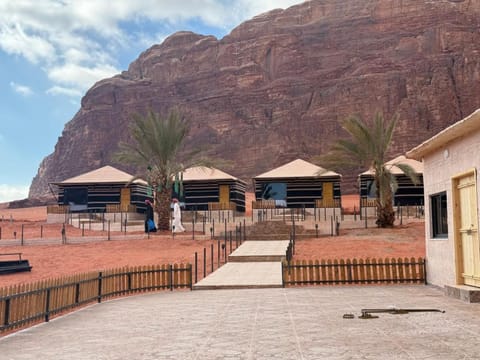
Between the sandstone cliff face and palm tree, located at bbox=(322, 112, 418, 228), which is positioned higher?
the sandstone cliff face

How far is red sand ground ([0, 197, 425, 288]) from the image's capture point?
73.5 feet

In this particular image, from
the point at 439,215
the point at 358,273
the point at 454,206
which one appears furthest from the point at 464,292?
the point at 358,273

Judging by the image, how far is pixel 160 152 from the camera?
34.2m

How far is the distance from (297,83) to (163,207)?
6840 cm

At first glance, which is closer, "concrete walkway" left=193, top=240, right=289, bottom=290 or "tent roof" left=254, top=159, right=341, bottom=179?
"concrete walkway" left=193, top=240, right=289, bottom=290

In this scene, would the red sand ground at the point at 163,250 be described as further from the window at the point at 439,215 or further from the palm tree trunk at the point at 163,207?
the window at the point at 439,215

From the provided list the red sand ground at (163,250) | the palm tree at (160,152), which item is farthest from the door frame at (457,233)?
the palm tree at (160,152)

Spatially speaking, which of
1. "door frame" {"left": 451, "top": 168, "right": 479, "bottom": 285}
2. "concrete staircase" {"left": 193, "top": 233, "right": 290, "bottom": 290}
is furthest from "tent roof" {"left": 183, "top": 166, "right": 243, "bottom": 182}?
"door frame" {"left": 451, "top": 168, "right": 479, "bottom": 285}

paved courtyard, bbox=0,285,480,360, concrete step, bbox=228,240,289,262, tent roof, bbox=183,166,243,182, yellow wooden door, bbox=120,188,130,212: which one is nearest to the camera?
paved courtyard, bbox=0,285,480,360

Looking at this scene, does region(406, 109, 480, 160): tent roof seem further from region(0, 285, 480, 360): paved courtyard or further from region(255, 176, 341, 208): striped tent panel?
region(255, 176, 341, 208): striped tent panel

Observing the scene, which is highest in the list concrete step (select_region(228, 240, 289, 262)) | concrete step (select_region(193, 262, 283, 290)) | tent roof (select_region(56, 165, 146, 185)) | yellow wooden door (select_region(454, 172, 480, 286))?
tent roof (select_region(56, 165, 146, 185))

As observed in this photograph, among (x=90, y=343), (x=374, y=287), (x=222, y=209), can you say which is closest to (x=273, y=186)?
(x=222, y=209)

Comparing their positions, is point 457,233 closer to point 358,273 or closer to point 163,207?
point 358,273

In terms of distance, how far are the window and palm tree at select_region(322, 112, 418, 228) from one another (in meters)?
16.2
